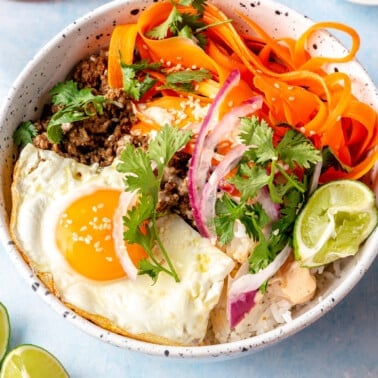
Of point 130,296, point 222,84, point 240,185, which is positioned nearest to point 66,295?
point 130,296

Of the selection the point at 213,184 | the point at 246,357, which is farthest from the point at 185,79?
the point at 246,357

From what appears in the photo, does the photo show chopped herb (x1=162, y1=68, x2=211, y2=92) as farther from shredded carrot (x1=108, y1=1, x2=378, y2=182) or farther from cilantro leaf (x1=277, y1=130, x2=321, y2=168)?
cilantro leaf (x1=277, y1=130, x2=321, y2=168)

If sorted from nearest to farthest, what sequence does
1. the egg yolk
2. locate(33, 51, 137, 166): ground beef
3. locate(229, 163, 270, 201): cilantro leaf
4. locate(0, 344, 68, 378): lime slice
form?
1. locate(229, 163, 270, 201): cilantro leaf
2. the egg yolk
3. locate(33, 51, 137, 166): ground beef
4. locate(0, 344, 68, 378): lime slice

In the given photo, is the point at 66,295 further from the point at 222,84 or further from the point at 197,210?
the point at 222,84

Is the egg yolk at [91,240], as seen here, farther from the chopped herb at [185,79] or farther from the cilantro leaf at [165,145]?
the chopped herb at [185,79]

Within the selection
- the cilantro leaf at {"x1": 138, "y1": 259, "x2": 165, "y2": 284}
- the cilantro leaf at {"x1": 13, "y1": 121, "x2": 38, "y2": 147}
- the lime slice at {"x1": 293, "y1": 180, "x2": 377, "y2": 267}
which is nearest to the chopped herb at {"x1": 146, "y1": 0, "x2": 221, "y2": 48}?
the cilantro leaf at {"x1": 13, "y1": 121, "x2": 38, "y2": 147}
